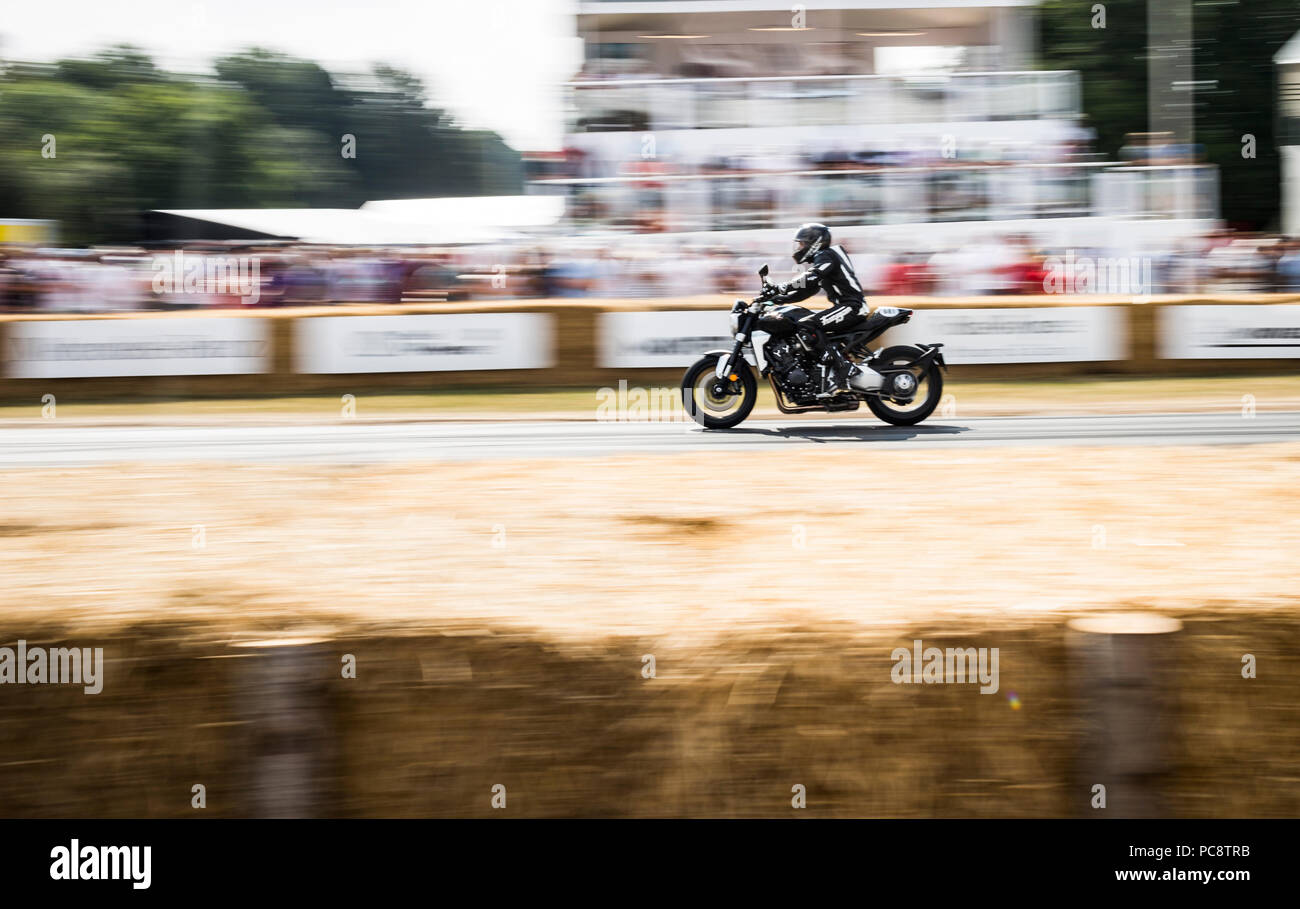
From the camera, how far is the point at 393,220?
3409 cm

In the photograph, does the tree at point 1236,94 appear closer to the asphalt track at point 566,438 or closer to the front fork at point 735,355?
the asphalt track at point 566,438

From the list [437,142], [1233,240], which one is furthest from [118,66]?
[1233,240]

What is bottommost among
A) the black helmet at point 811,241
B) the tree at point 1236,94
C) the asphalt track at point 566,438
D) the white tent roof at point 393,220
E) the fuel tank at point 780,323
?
the asphalt track at point 566,438

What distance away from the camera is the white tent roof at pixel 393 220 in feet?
95.3

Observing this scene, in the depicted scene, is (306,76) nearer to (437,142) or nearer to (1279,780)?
(437,142)

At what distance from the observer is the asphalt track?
9.49 meters

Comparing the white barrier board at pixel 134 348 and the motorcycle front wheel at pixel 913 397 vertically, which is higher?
the white barrier board at pixel 134 348

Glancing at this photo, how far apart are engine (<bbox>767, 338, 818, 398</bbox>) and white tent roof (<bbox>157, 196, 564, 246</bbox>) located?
Result: 1516 cm

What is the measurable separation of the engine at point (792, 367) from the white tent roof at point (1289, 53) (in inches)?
1211

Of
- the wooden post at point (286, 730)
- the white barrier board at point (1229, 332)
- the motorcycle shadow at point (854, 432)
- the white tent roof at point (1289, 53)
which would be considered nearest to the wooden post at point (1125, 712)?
the wooden post at point (286, 730)

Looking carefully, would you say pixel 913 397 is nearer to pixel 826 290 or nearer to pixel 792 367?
pixel 792 367

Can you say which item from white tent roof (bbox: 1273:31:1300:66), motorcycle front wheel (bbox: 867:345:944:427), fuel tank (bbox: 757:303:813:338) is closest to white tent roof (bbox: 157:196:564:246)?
fuel tank (bbox: 757:303:813:338)

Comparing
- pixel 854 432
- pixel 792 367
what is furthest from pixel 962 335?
pixel 854 432

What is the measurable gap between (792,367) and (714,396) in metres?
0.67
